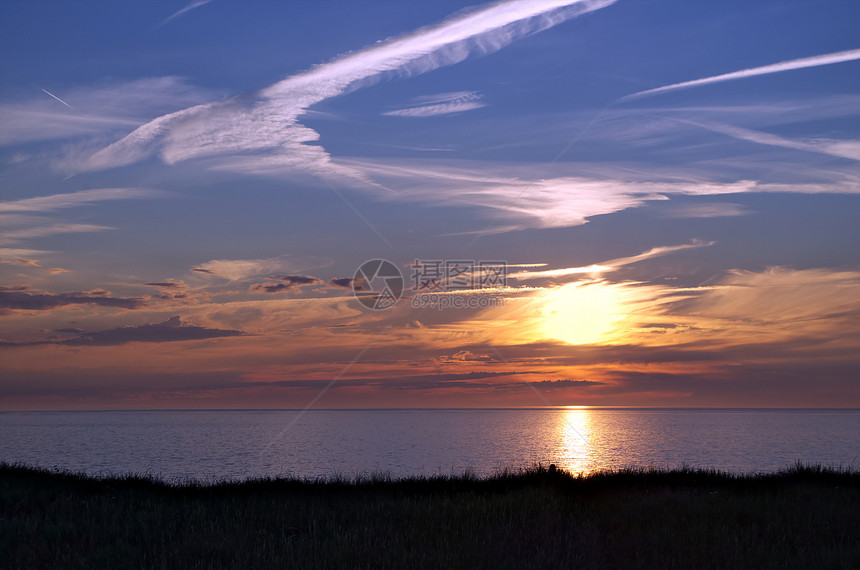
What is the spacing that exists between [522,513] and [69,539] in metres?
8.67

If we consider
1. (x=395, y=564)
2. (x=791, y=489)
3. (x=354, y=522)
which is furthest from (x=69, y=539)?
(x=791, y=489)

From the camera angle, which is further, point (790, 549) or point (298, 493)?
point (298, 493)

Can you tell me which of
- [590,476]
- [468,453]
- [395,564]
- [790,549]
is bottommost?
[468,453]

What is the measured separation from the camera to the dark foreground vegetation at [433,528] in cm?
1038

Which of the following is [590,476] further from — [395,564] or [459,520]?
[395,564]

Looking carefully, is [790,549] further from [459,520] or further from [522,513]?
[459,520]

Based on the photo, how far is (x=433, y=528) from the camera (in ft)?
40.6

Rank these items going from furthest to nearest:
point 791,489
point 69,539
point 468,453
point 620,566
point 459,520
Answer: point 468,453 → point 791,489 → point 459,520 → point 69,539 → point 620,566

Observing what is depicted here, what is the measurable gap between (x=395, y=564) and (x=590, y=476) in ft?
43.4

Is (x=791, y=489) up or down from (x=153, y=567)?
down

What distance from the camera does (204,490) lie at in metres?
19.8

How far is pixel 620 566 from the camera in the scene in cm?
1033

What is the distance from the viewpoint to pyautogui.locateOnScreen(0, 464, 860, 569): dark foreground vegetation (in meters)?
10.4

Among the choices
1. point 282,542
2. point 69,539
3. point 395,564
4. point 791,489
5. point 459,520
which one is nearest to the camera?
point 395,564
